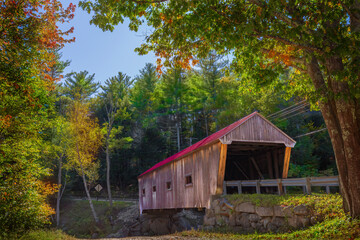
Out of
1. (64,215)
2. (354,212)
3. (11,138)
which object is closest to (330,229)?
(354,212)

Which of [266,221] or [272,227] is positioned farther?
[266,221]

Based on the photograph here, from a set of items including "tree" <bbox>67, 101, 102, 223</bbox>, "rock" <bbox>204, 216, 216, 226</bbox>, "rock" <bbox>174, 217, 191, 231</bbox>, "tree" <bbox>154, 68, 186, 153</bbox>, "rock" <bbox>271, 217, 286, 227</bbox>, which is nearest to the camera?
"rock" <bbox>271, 217, 286, 227</bbox>

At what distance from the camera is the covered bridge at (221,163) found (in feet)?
42.2

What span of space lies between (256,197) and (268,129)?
4.15 meters

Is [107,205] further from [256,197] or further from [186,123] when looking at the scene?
[256,197]

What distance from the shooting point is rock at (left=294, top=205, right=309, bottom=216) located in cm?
843

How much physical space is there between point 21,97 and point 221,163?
8523 millimetres

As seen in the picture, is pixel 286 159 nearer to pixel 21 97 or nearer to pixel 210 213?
pixel 210 213

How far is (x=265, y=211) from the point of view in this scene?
32.3 ft

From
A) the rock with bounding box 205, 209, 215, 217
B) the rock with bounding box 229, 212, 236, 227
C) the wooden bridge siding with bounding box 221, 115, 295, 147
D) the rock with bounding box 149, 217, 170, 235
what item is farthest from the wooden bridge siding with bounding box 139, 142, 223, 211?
the rock with bounding box 149, 217, 170, 235

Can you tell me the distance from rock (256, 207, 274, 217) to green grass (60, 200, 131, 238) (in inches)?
732

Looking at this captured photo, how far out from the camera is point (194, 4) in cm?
582

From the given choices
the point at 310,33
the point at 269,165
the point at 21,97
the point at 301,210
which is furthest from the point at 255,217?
the point at 21,97

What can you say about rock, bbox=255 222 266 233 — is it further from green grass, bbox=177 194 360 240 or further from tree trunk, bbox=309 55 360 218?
tree trunk, bbox=309 55 360 218
